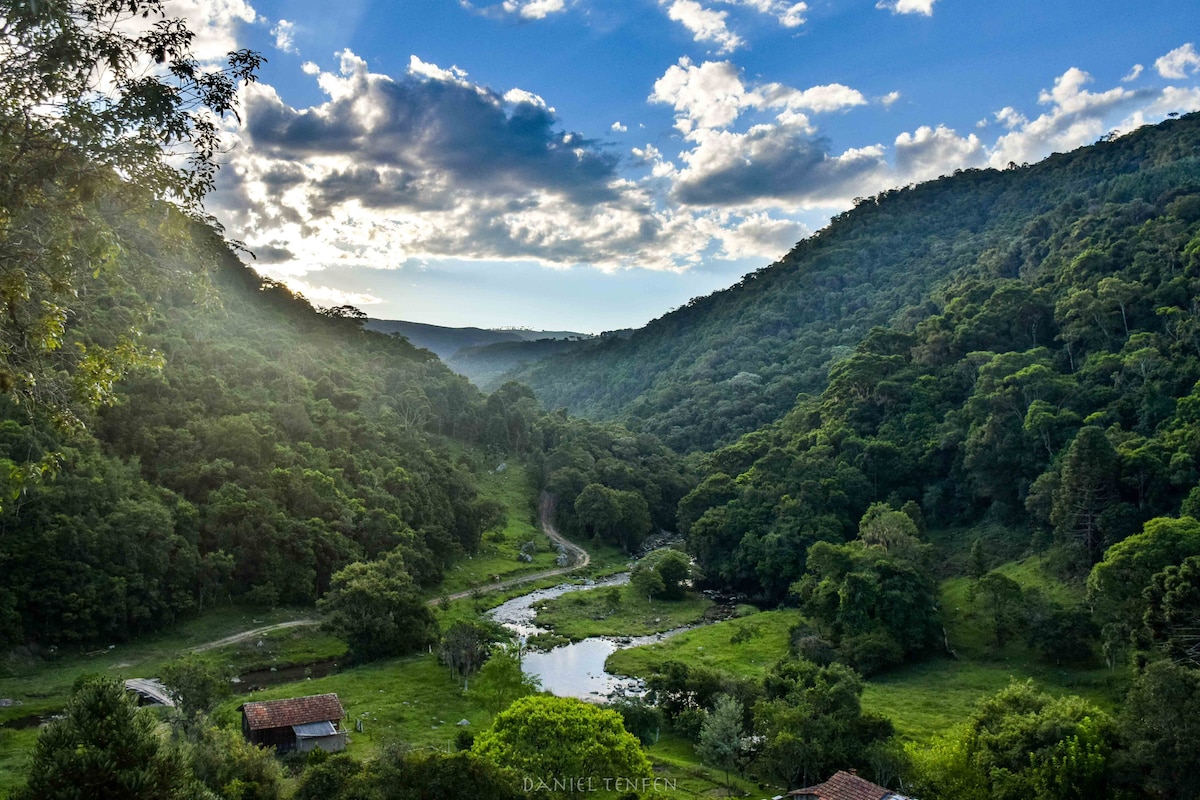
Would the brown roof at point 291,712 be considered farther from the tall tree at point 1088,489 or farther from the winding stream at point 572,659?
the tall tree at point 1088,489

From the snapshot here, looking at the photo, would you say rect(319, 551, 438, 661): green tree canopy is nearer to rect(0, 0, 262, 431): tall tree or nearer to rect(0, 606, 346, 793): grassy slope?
rect(0, 606, 346, 793): grassy slope

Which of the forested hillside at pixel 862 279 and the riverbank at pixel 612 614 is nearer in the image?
the riverbank at pixel 612 614

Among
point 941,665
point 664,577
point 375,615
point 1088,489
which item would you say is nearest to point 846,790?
point 941,665

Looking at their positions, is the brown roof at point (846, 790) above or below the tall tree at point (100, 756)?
below

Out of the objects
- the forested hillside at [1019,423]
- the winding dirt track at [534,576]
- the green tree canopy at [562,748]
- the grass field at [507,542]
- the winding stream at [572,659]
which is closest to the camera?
the green tree canopy at [562,748]

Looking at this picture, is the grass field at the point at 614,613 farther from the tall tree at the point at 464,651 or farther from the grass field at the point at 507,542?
the tall tree at the point at 464,651

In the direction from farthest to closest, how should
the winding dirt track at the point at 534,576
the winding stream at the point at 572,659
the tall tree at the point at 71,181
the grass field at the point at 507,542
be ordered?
the grass field at the point at 507,542 → the winding dirt track at the point at 534,576 → the winding stream at the point at 572,659 → the tall tree at the point at 71,181

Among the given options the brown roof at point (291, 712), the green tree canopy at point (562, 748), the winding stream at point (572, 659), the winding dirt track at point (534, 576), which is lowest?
the winding stream at point (572, 659)

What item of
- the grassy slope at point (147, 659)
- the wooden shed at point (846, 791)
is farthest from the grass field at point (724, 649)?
the grassy slope at point (147, 659)
